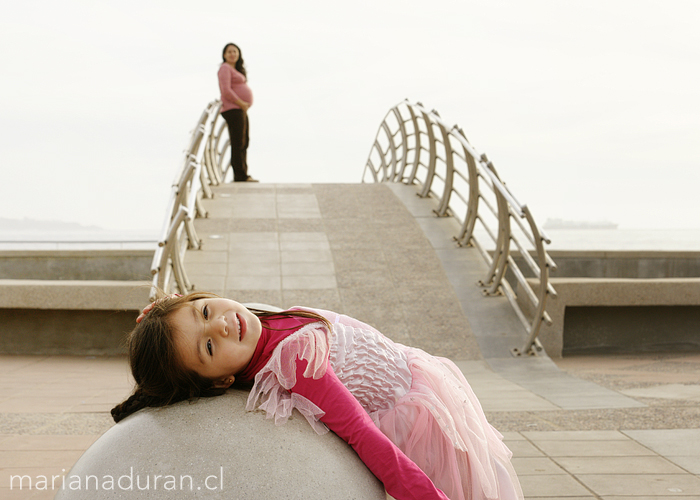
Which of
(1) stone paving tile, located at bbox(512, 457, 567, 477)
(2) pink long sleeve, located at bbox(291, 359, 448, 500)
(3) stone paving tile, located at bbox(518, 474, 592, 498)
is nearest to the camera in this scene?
(2) pink long sleeve, located at bbox(291, 359, 448, 500)

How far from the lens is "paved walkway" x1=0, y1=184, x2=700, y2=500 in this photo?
3297 mm

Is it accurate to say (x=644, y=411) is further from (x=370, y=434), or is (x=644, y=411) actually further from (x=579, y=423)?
(x=370, y=434)

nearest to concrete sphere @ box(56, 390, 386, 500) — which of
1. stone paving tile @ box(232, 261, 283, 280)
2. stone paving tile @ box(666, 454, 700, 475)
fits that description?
stone paving tile @ box(666, 454, 700, 475)

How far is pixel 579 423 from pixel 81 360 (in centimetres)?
457

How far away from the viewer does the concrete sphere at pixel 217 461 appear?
178cm

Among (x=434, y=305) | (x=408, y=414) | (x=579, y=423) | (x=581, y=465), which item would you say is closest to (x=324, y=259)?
(x=434, y=305)

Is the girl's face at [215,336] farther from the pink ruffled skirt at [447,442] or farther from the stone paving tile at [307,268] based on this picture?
the stone paving tile at [307,268]

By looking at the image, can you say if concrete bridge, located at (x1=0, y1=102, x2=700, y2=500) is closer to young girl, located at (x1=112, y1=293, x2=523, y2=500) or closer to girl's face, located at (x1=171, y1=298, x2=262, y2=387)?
young girl, located at (x1=112, y1=293, x2=523, y2=500)

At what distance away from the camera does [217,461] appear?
1809 mm

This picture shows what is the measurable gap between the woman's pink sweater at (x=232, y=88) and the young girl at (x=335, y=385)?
9041mm

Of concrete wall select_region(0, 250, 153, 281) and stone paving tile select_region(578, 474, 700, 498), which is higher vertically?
stone paving tile select_region(578, 474, 700, 498)

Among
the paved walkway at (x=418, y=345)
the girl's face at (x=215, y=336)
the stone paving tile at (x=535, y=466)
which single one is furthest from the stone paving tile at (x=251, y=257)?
the girl's face at (x=215, y=336)

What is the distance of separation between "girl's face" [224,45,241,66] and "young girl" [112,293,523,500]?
925 centimetres

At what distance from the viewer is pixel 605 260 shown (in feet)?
32.1
